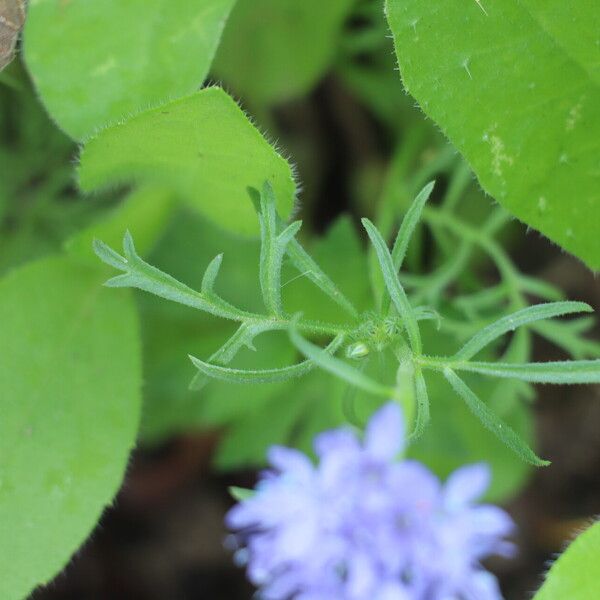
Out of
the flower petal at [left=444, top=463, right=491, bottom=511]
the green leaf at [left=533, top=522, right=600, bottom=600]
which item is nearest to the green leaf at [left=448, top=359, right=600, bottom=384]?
the flower petal at [left=444, top=463, right=491, bottom=511]

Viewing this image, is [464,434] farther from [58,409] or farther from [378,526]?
[378,526]

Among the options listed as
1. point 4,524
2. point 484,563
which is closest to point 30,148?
point 4,524

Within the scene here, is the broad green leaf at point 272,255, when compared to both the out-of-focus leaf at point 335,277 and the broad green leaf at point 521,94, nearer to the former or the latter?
the broad green leaf at point 521,94

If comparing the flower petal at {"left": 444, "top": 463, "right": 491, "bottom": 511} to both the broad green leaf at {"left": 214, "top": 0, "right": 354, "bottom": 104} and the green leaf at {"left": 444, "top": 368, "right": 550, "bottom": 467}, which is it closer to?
the green leaf at {"left": 444, "top": 368, "right": 550, "bottom": 467}

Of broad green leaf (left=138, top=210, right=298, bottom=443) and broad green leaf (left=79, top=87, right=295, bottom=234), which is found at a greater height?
broad green leaf (left=79, top=87, right=295, bottom=234)

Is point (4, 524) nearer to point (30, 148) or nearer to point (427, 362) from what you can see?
point (427, 362)

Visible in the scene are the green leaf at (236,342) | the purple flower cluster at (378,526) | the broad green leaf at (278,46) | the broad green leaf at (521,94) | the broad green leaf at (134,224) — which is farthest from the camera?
the broad green leaf at (278,46)

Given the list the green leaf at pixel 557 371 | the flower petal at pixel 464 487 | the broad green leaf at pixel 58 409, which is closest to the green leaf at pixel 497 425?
the green leaf at pixel 557 371
